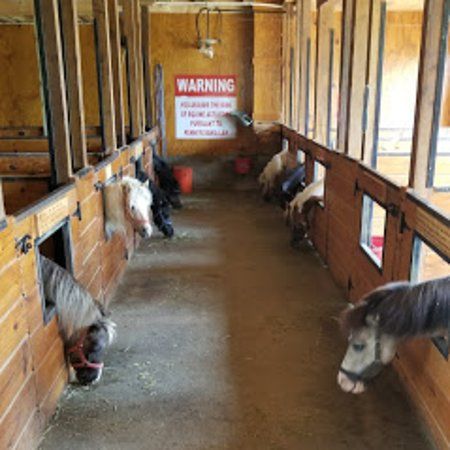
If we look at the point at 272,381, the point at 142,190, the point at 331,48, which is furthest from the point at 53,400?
the point at 331,48

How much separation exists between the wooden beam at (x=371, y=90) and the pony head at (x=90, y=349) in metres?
2.20

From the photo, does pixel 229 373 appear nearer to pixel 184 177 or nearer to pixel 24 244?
pixel 24 244

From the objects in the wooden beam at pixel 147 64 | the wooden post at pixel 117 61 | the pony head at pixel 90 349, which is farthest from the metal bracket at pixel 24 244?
the wooden beam at pixel 147 64

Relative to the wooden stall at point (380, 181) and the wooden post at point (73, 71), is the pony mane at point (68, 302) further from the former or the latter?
the wooden stall at point (380, 181)

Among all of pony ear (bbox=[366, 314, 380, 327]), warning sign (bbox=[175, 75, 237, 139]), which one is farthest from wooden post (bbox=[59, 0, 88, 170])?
warning sign (bbox=[175, 75, 237, 139])

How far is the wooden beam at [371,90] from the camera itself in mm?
3455

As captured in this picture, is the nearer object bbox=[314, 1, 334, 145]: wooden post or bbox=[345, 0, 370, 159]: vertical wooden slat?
bbox=[345, 0, 370, 159]: vertical wooden slat

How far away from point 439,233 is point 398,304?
397mm

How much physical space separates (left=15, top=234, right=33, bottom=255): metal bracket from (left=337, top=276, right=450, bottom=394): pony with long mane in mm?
1380

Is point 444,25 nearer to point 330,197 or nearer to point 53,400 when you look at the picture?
point 330,197

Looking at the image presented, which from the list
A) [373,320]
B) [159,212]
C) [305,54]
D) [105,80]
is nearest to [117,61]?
[105,80]

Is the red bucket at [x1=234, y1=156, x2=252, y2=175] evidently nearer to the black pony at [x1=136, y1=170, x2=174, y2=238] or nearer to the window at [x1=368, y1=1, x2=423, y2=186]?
the window at [x1=368, y1=1, x2=423, y2=186]

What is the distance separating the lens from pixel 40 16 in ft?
8.58

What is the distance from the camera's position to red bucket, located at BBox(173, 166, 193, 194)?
25.3 feet
